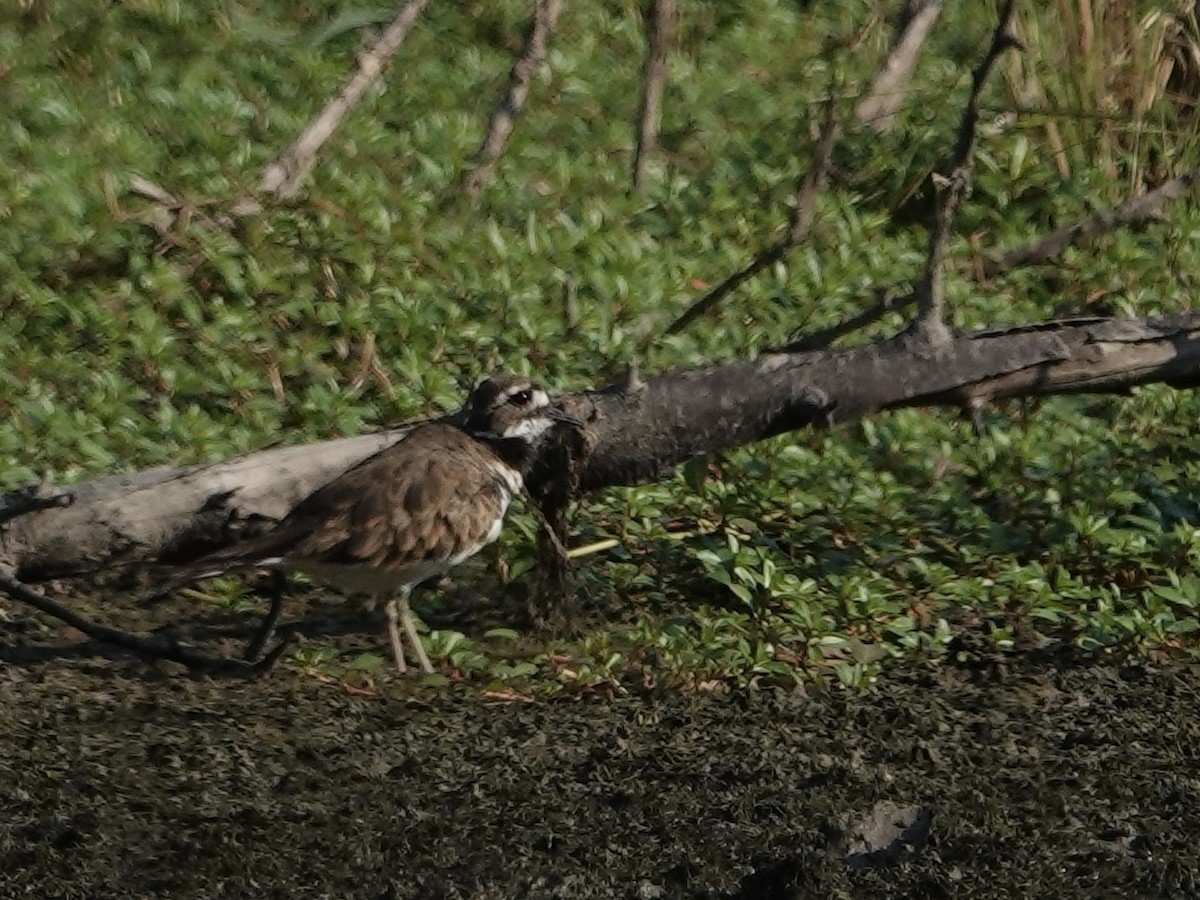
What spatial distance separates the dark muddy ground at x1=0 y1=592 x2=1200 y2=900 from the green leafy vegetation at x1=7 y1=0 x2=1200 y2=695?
1.01 feet

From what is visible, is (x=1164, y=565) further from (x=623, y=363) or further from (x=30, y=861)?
(x=30, y=861)

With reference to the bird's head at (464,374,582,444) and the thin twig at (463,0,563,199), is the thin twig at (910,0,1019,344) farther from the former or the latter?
the thin twig at (463,0,563,199)

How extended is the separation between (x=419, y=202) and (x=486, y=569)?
7.87 feet

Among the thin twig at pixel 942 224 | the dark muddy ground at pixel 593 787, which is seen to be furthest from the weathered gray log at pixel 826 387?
the dark muddy ground at pixel 593 787

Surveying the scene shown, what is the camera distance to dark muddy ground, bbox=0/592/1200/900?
5.14m

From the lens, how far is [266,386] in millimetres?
7828

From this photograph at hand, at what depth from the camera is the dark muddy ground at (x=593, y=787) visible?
5.14 metres

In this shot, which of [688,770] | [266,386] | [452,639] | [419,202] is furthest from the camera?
[419,202]

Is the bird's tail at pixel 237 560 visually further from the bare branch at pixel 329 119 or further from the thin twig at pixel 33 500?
the bare branch at pixel 329 119

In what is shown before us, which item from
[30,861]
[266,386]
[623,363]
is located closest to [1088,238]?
[623,363]

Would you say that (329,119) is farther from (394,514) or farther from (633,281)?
(394,514)

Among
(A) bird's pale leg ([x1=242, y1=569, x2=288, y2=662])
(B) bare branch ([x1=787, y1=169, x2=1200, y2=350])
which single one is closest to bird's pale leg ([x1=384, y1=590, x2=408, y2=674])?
(A) bird's pale leg ([x1=242, y1=569, x2=288, y2=662])

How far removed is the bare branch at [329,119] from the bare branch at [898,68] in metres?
2.24

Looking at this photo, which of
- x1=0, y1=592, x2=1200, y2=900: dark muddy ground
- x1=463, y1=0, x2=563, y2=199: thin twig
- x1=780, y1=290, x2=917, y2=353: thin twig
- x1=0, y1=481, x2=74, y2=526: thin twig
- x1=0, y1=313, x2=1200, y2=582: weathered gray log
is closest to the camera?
x1=0, y1=592, x2=1200, y2=900: dark muddy ground
